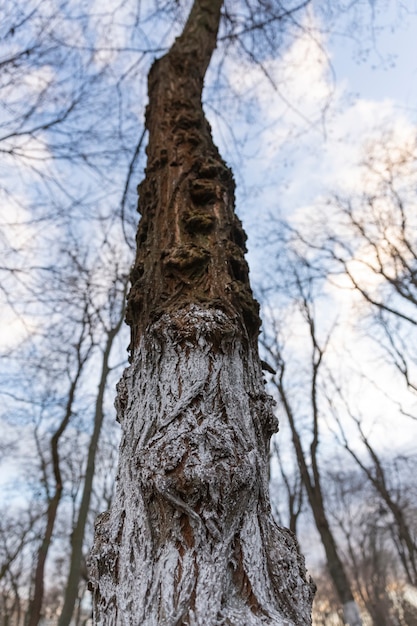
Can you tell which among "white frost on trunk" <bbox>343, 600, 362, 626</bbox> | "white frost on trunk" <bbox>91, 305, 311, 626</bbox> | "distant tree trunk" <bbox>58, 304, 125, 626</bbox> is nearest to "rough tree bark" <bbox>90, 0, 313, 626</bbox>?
"white frost on trunk" <bbox>91, 305, 311, 626</bbox>

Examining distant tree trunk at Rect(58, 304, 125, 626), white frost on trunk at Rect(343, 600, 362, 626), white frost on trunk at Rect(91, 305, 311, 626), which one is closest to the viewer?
white frost on trunk at Rect(91, 305, 311, 626)

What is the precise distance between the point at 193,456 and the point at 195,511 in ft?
0.44

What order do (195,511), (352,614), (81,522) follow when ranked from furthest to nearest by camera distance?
(352,614)
(81,522)
(195,511)

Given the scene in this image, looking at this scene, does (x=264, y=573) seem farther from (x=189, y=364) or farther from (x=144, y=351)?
(x=144, y=351)

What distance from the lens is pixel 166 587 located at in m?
0.91

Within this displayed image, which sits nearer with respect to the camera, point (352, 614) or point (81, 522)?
point (81, 522)

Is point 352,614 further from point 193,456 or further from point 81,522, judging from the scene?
point 193,456

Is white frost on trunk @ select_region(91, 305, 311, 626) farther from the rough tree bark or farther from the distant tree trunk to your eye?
the distant tree trunk

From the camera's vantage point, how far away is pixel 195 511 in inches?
39.8

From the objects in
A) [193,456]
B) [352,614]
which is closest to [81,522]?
[352,614]

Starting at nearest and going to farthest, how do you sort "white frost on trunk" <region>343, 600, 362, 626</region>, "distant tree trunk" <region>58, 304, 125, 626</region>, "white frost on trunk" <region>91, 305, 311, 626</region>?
1. "white frost on trunk" <region>91, 305, 311, 626</region>
2. "distant tree trunk" <region>58, 304, 125, 626</region>
3. "white frost on trunk" <region>343, 600, 362, 626</region>

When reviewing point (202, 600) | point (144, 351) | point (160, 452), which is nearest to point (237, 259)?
point (144, 351)

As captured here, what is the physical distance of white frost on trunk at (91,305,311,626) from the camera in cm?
91

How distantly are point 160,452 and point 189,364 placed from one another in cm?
32
